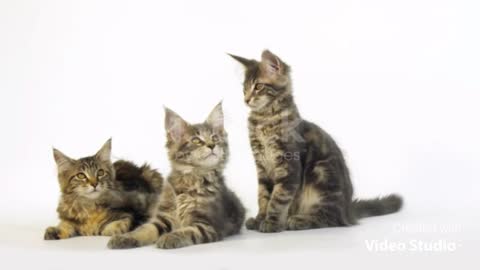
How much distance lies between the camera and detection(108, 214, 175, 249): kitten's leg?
2852mm

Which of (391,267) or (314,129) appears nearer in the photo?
(391,267)

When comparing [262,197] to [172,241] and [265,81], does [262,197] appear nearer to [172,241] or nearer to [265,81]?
[265,81]

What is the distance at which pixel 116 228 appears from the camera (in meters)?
3.29

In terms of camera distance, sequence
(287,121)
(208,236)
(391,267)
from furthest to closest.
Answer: (287,121), (208,236), (391,267)

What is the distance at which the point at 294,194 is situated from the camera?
10.7ft

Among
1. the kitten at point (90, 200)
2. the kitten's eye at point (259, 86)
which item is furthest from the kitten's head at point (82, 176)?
the kitten's eye at point (259, 86)

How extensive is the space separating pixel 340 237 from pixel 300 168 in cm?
41

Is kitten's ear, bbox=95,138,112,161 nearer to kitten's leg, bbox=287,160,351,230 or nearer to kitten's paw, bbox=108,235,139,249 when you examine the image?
kitten's paw, bbox=108,235,139,249

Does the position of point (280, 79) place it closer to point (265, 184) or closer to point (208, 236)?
point (265, 184)

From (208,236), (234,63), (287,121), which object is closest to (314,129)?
(287,121)

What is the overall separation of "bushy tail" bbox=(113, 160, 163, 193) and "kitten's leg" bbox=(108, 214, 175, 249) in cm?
53

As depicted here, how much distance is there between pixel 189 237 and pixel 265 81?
2.85 feet

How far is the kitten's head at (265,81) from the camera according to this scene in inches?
128

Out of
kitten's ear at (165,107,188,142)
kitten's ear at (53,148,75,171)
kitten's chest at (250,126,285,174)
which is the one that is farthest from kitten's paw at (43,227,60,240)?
kitten's chest at (250,126,285,174)
